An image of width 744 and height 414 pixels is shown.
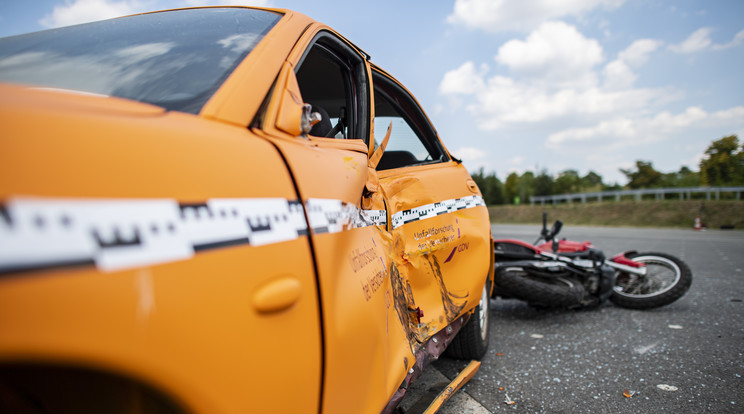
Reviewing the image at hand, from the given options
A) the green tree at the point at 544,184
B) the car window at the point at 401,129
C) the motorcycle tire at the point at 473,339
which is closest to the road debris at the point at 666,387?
the motorcycle tire at the point at 473,339

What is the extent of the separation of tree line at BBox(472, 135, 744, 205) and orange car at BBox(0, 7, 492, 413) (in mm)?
12134

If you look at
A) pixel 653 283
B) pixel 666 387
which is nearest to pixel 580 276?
pixel 653 283

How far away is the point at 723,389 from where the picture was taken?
222cm

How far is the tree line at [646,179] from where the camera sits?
28922mm

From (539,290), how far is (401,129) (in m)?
1.87

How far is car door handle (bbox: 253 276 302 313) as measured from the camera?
0.76 meters

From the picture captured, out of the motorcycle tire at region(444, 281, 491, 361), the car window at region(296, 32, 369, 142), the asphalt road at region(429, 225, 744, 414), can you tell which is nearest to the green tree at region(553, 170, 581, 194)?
the asphalt road at region(429, 225, 744, 414)

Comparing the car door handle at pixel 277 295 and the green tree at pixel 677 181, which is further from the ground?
the green tree at pixel 677 181

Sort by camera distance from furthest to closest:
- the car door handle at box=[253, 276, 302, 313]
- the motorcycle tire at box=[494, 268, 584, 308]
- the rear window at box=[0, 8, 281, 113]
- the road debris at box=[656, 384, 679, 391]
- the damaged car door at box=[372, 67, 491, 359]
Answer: the motorcycle tire at box=[494, 268, 584, 308] < the road debris at box=[656, 384, 679, 391] < the damaged car door at box=[372, 67, 491, 359] < the rear window at box=[0, 8, 281, 113] < the car door handle at box=[253, 276, 302, 313]

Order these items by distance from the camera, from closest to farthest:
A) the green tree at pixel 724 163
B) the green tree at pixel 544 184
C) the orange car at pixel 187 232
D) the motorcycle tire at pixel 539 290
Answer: the orange car at pixel 187 232, the motorcycle tire at pixel 539 290, the green tree at pixel 724 163, the green tree at pixel 544 184

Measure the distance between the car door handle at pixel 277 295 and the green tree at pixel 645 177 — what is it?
45.7 metres

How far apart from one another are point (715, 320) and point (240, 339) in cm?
420

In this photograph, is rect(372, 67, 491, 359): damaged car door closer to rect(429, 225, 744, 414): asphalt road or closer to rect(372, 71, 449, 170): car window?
rect(372, 71, 449, 170): car window

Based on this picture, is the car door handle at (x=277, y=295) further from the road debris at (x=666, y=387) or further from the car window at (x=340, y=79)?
the road debris at (x=666, y=387)
